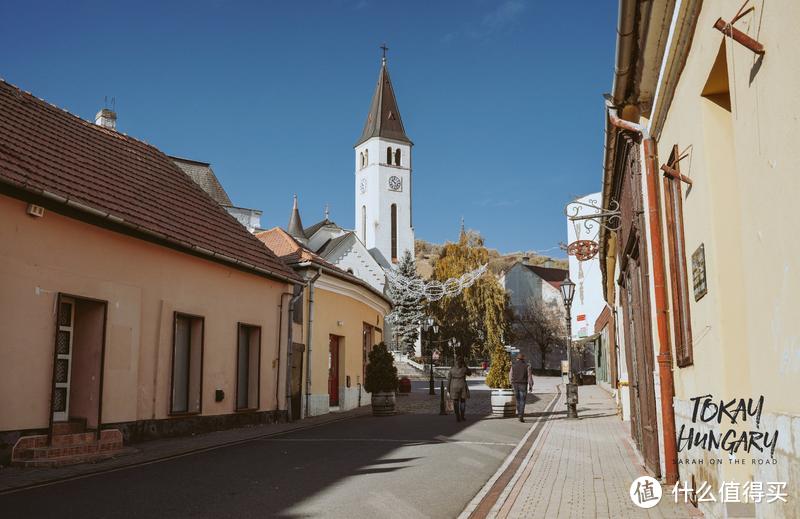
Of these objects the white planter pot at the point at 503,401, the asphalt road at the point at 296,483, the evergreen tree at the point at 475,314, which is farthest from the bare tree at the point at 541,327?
the asphalt road at the point at 296,483

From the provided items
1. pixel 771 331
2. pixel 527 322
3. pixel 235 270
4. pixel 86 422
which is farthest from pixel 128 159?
pixel 527 322

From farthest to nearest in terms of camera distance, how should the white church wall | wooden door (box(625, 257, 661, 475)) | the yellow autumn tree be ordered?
the white church wall → the yellow autumn tree → wooden door (box(625, 257, 661, 475))

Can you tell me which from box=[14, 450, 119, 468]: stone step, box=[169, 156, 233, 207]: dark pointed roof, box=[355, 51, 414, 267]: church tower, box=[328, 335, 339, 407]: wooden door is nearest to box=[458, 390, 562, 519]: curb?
box=[14, 450, 119, 468]: stone step

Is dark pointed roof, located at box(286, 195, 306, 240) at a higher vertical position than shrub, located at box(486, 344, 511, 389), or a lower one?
higher

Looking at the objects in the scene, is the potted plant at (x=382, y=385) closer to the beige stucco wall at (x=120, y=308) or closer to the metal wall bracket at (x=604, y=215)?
the beige stucco wall at (x=120, y=308)

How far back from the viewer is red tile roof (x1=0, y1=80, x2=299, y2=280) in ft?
40.5

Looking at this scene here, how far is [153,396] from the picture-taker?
560 inches

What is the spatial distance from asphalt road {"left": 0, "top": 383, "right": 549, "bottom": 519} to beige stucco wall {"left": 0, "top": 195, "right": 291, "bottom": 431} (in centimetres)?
233

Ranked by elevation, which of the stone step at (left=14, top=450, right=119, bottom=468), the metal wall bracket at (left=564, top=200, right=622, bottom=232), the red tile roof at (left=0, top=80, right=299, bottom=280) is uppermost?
the red tile roof at (left=0, top=80, right=299, bottom=280)

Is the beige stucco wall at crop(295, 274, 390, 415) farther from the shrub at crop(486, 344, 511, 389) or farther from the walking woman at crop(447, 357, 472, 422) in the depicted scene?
the shrub at crop(486, 344, 511, 389)

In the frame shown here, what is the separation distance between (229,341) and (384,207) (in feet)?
201

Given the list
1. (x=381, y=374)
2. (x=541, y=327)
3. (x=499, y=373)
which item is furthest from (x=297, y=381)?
(x=541, y=327)

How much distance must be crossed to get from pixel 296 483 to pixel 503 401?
12.4 meters

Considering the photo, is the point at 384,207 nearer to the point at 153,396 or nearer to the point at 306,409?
the point at 306,409
